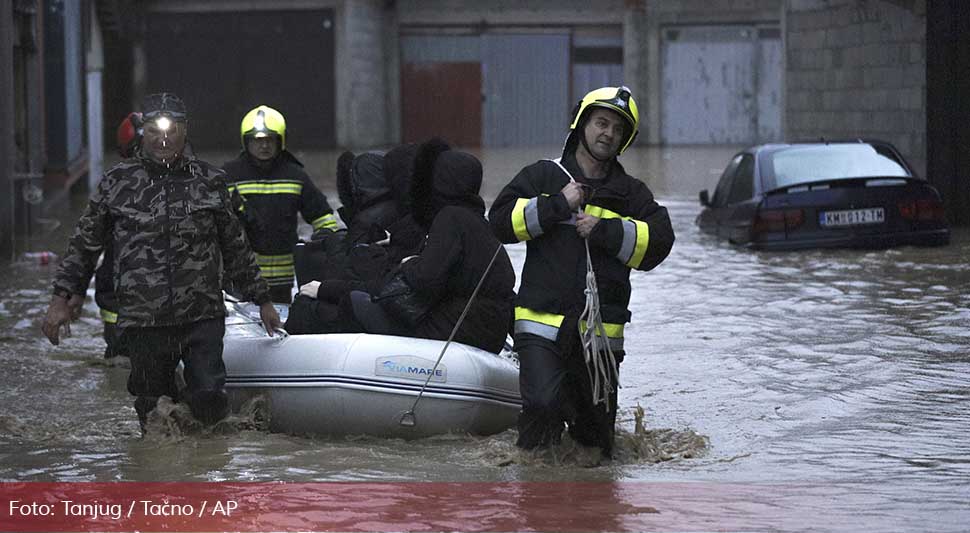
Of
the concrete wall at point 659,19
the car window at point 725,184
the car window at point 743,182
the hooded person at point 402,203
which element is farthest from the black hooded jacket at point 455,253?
the concrete wall at point 659,19

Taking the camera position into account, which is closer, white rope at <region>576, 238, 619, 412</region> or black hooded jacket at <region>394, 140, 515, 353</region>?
white rope at <region>576, 238, 619, 412</region>

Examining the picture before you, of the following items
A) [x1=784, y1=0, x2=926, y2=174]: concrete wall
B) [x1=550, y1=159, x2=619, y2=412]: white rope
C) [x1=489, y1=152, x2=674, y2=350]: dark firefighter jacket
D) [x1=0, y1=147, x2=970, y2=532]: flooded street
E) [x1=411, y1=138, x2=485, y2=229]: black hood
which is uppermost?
[x1=784, y1=0, x2=926, y2=174]: concrete wall

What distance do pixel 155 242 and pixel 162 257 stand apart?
0.07m

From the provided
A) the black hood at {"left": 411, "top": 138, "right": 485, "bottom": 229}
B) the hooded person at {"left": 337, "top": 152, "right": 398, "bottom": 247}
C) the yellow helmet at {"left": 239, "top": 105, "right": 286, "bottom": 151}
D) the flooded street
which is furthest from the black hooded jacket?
the yellow helmet at {"left": 239, "top": 105, "right": 286, "bottom": 151}

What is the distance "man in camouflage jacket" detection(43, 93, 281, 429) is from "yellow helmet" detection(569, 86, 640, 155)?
69.0 inches

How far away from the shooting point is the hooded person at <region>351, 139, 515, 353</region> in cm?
776

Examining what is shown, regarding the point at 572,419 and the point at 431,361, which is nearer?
the point at 572,419

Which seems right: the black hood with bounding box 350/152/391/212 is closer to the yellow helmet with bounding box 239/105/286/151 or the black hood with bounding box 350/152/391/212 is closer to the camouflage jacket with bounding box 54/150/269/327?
the yellow helmet with bounding box 239/105/286/151

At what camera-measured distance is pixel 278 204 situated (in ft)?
34.8

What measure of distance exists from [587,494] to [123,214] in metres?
2.45

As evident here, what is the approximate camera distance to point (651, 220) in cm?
707

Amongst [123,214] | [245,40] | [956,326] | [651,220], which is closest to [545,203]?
[651,220]

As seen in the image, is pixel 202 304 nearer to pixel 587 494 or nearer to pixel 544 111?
pixel 587 494

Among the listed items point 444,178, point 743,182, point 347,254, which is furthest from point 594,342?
point 743,182
